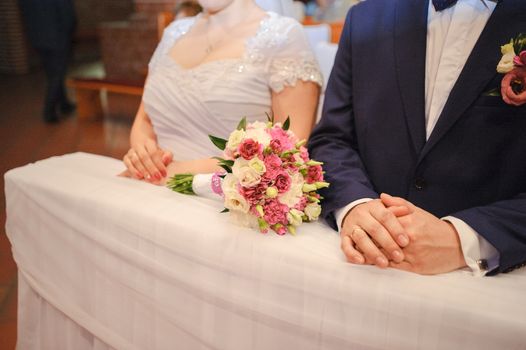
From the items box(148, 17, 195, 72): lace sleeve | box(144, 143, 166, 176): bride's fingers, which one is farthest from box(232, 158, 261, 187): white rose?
box(148, 17, 195, 72): lace sleeve

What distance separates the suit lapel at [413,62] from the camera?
1115 millimetres

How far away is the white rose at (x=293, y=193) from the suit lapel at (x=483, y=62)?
36cm

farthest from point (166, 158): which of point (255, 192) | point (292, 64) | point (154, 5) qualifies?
point (154, 5)

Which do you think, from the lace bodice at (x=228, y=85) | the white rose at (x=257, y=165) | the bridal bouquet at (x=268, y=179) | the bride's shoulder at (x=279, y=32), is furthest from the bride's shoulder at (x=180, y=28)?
the white rose at (x=257, y=165)

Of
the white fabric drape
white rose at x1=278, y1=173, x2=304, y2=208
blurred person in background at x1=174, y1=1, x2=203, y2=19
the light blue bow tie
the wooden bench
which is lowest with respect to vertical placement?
the wooden bench

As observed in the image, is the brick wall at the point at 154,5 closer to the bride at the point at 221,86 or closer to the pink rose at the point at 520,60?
the bride at the point at 221,86

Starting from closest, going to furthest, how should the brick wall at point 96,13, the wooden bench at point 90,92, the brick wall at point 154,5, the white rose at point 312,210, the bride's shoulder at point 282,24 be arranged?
the white rose at point 312,210 < the bride's shoulder at point 282,24 < the wooden bench at point 90,92 < the brick wall at point 154,5 < the brick wall at point 96,13

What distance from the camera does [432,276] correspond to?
0.87 meters

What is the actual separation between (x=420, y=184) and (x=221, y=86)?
76 cm

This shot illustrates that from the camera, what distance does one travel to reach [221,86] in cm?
157

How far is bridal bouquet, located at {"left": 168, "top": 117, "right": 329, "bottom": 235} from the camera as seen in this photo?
3.18 ft

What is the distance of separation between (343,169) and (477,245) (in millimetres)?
376

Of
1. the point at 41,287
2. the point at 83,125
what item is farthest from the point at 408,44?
the point at 83,125

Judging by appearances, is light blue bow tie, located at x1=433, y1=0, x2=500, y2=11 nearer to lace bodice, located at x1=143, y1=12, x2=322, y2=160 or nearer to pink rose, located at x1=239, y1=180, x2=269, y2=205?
lace bodice, located at x1=143, y1=12, x2=322, y2=160
